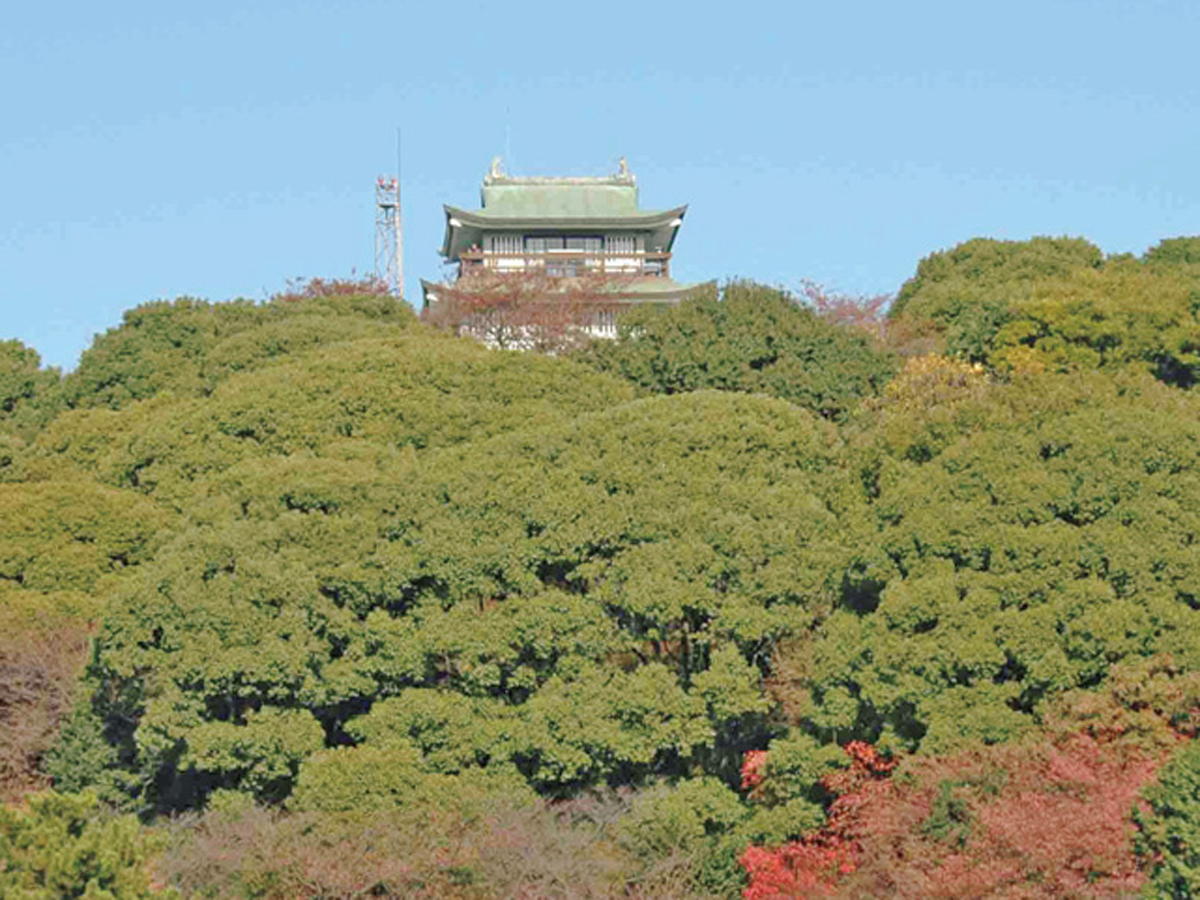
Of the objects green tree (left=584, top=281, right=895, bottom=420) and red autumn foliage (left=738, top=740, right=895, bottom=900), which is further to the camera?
green tree (left=584, top=281, right=895, bottom=420)

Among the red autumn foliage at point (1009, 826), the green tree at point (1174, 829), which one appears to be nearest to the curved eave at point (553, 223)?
the red autumn foliage at point (1009, 826)

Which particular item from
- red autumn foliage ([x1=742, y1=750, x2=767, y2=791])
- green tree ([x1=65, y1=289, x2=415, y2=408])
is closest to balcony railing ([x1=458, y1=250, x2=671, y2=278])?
green tree ([x1=65, y1=289, x2=415, y2=408])

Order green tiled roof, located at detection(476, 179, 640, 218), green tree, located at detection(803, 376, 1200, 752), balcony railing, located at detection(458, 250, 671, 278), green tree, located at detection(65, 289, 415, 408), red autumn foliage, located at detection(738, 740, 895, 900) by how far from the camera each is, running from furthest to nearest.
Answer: green tiled roof, located at detection(476, 179, 640, 218)
balcony railing, located at detection(458, 250, 671, 278)
green tree, located at detection(65, 289, 415, 408)
green tree, located at detection(803, 376, 1200, 752)
red autumn foliage, located at detection(738, 740, 895, 900)

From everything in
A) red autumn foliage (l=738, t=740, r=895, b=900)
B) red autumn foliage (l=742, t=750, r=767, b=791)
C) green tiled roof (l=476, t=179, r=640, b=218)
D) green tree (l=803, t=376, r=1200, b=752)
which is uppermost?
green tiled roof (l=476, t=179, r=640, b=218)

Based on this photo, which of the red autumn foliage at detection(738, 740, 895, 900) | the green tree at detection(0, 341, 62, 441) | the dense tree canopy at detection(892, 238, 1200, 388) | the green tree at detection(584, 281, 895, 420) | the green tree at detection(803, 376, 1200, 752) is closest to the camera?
the red autumn foliage at detection(738, 740, 895, 900)

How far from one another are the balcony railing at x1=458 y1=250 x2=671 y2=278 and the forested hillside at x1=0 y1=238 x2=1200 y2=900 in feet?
72.5

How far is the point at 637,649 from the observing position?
22.1 meters

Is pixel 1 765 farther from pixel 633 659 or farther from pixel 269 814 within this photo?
pixel 633 659

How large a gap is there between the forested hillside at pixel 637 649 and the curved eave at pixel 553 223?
22312 millimetres

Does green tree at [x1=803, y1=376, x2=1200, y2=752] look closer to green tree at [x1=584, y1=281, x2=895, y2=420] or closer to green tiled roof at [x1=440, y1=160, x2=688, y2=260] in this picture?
green tree at [x1=584, y1=281, x2=895, y2=420]

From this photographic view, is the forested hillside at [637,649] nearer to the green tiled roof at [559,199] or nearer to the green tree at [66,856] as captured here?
the green tree at [66,856]

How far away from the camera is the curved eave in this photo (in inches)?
1928

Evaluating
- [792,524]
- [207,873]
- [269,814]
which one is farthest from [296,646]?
[792,524]

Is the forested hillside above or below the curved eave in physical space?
below
